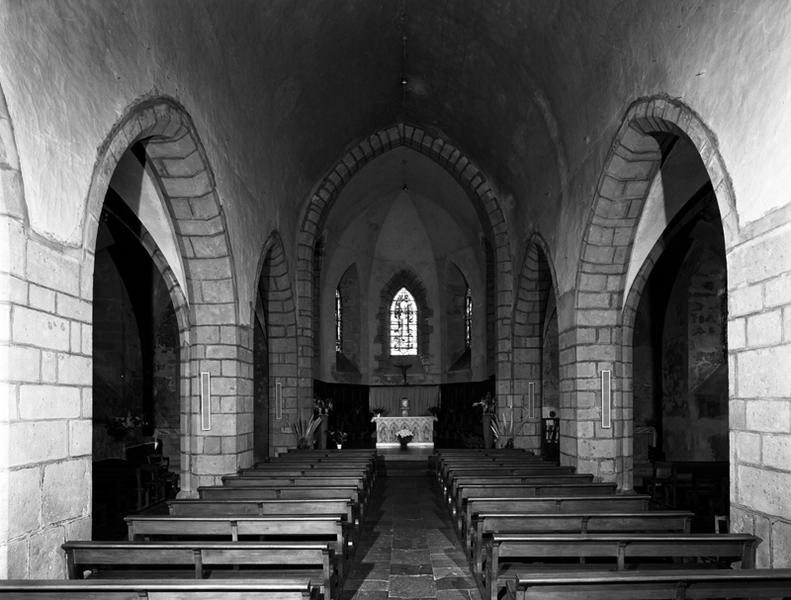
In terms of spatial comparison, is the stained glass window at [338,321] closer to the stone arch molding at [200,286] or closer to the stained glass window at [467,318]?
the stained glass window at [467,318]

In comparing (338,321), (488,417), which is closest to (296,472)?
(488,417)

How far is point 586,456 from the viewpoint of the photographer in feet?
34.8

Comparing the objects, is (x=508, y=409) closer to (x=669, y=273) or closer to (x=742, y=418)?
(x=669, y=273)

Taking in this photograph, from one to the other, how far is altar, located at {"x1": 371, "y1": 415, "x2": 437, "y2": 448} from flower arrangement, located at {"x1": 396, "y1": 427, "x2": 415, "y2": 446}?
0.91ft

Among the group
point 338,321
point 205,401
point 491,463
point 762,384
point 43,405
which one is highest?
point 338,321

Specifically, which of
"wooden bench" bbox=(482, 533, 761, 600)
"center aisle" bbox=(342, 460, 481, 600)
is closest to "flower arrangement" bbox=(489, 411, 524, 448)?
"center aisle" bbox=(342, 460, 481, 600)

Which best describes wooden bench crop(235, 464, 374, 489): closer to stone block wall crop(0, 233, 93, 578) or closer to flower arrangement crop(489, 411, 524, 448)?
stone block wall crop(0, 233, 93, 578)

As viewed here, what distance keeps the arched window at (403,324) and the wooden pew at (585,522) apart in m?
17.7

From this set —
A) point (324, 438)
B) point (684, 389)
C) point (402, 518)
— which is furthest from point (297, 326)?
point (684, 389)

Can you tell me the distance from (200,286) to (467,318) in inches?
539

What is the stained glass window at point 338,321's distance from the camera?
74.4 ft

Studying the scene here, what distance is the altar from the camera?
20.6 m

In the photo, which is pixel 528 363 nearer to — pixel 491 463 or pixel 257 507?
pixel 491 463

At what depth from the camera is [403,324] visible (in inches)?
947
